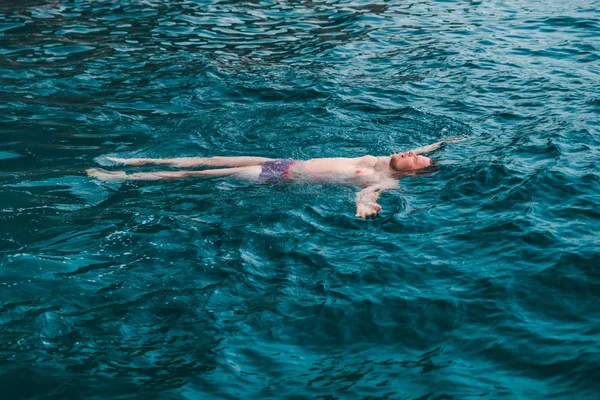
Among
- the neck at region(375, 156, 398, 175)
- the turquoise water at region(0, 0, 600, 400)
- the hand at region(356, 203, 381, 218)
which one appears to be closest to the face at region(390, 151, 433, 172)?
the neck at region(375, 156, 398, 175)

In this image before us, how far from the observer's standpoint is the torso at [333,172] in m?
10.4

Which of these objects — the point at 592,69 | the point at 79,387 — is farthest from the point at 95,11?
the point at 79,387

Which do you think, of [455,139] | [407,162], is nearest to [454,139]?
[455,139]

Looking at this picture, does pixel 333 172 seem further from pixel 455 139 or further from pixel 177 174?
pixel 455 139

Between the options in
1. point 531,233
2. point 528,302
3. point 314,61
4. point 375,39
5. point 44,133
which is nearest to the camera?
point 528,302

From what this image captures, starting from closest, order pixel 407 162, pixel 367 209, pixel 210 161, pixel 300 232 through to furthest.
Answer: pixel 300 232 < pixel 367 209 < pixel 407 162 < pixel 210 161

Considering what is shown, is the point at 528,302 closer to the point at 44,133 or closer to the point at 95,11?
→ the point at 44,133

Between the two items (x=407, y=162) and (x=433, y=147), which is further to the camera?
(x=433, y=147)

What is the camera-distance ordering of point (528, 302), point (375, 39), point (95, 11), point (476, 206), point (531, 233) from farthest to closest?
point (95, 11)
point (375, 39)
point (476, 206)
point (531, 233)
point (528, 302)

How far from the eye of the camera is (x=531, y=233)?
8922 mm

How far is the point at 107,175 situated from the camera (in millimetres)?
10602

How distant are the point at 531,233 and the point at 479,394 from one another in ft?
10.6

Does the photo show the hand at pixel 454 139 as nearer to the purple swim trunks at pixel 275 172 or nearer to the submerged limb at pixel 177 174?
the purple swim trunks at pixel 275 172

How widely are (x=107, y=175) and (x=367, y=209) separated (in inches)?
155
